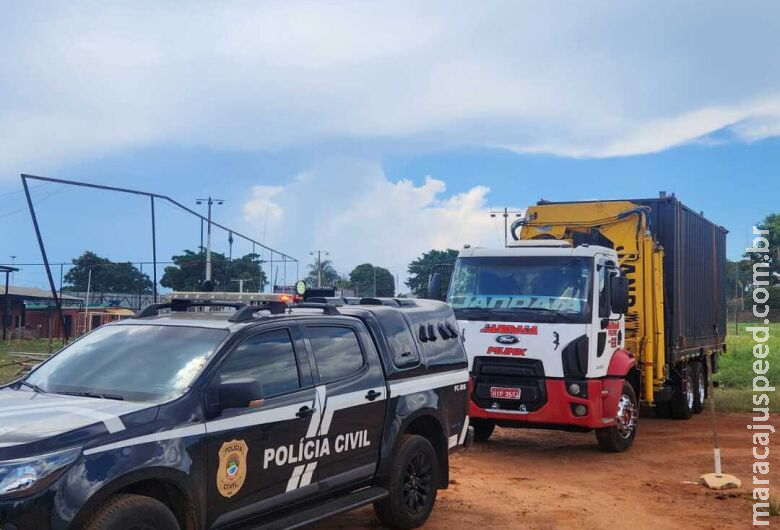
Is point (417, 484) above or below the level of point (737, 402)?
above

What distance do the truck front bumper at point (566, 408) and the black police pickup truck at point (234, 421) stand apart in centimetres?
297

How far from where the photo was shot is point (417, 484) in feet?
22.6

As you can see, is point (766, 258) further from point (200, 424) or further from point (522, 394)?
point (200, 424)

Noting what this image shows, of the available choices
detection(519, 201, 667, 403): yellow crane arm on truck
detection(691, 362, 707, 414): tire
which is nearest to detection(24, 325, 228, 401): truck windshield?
detection(519, 201, 667, 403): yellow crane arm on truck

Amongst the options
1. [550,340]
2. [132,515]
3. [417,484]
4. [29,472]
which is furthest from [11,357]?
[29,472]

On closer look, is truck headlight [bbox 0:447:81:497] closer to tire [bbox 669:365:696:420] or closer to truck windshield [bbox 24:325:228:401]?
truck windshield [bbox 24:325:228:401]

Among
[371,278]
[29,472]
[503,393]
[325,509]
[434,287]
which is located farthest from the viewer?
[371,278]

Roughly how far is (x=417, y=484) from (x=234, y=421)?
2450 millimetres

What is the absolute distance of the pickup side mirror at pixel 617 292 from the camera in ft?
34.0

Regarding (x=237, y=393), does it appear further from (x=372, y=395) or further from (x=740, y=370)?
(x=740, y=370)

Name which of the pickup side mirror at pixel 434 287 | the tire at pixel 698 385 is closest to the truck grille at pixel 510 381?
the pickup side mirror at pixel 434 287

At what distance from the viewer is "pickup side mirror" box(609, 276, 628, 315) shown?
10352mm

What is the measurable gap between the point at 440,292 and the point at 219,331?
21.5 feet

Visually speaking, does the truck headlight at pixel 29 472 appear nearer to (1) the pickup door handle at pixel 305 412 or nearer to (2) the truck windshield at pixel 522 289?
(1) the pickup door handle at pixel 305 412
